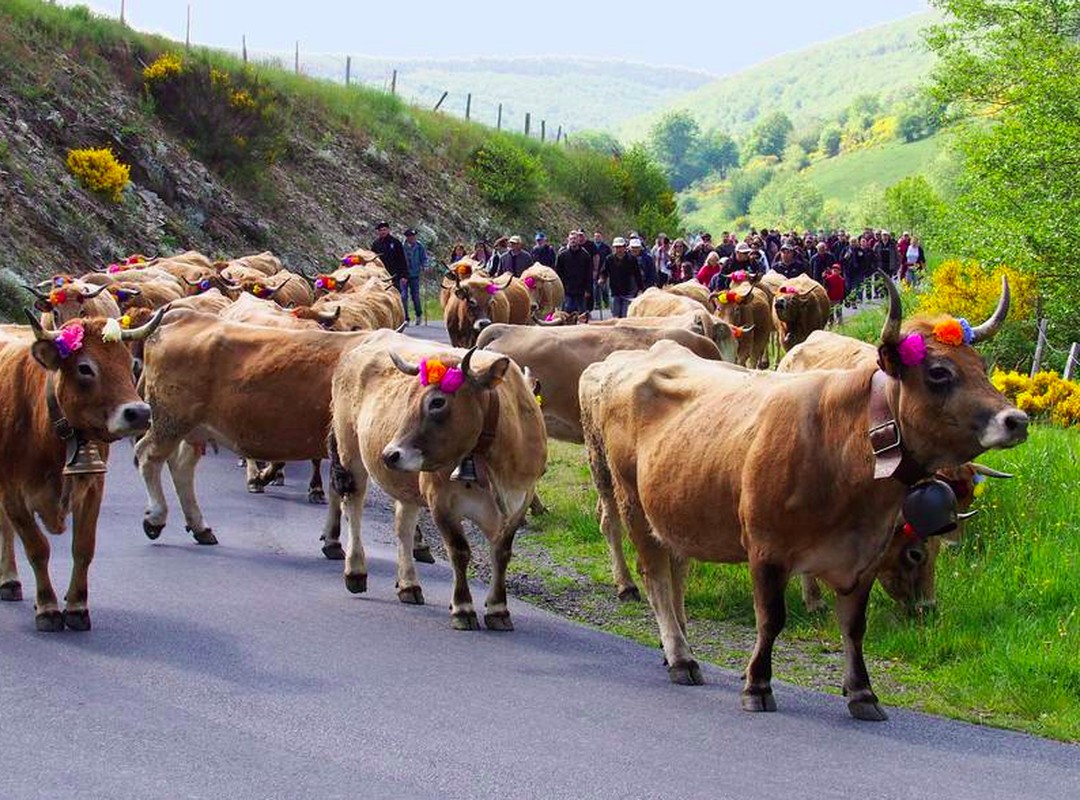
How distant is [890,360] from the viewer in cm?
793

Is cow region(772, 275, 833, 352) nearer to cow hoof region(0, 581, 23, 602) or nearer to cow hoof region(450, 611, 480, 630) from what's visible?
cow hoof region(450, 611, 480, 630)

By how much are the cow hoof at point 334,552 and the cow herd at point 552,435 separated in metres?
0.14

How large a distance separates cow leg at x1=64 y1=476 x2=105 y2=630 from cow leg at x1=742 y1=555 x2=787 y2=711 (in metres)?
4.02

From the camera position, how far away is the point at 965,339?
806cm

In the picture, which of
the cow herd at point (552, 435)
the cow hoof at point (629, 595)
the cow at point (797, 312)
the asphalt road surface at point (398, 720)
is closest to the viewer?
the asphalt road surface at point (398, 720)

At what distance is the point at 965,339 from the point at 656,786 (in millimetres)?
2751

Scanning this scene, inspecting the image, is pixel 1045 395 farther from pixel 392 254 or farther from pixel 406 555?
pixel 392 254

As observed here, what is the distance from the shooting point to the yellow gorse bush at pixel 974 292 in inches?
1058

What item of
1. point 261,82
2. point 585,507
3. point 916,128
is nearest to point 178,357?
point 585,507

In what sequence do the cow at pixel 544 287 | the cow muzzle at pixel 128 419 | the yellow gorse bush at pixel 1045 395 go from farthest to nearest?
the cow at pixel 544 287, the yellow gorse bush at pixel 1045 395, the cow muzzle at pixel 128 419

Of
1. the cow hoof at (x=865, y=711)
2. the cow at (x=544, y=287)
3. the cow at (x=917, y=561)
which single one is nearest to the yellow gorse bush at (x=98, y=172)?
the cow at (x=544, y=287)

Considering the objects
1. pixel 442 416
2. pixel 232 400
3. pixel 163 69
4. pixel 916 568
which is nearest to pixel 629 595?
pixel 916 568

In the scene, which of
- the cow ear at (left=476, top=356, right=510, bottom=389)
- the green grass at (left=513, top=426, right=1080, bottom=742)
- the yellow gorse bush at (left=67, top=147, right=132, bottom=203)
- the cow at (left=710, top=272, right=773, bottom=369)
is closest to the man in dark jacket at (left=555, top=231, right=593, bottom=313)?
the cow at (left=710, top=272, right=773, bottom=369)

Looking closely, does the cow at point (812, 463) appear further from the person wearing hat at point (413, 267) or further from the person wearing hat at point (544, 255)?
the person wearing hat at point (544, 255)
